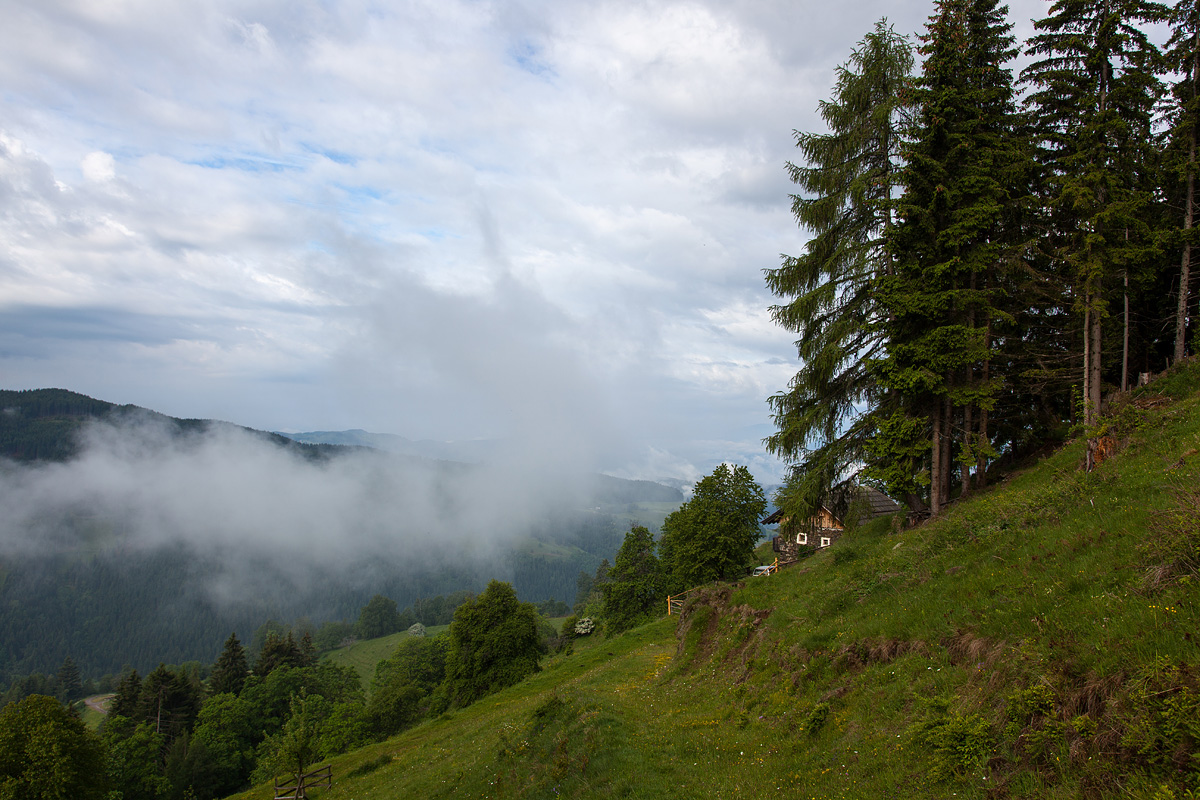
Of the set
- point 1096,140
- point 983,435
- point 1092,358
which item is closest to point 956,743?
point 983,435

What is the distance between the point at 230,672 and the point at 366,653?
257 feet

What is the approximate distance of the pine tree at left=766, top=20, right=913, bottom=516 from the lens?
758 inches

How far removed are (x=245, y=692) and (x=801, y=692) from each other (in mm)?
89020

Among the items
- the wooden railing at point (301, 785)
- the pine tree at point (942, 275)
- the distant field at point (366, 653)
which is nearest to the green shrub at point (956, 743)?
the pine tree at point (942, 275)

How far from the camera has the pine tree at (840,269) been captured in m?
19.3

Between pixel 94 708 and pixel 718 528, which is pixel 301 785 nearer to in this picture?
pixel 718 528

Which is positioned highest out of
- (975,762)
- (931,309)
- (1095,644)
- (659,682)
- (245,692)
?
(931,309)

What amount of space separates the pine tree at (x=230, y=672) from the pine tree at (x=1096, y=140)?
4046 inches

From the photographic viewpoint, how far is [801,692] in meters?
11.5

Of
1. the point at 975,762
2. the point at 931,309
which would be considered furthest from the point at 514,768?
the point at 931,309

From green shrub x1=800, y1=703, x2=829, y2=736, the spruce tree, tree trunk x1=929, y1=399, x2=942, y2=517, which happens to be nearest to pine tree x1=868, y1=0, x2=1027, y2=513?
tree trunk x1=929, y1=399, x2=942, y2=517

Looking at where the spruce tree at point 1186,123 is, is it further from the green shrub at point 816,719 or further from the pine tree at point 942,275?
the green shrub at point 816,719

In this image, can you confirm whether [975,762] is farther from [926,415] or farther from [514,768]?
[926,415]

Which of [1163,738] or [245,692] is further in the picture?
[245,692]
